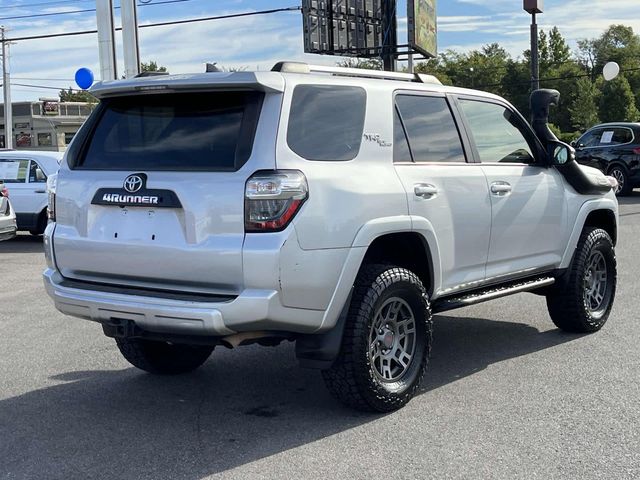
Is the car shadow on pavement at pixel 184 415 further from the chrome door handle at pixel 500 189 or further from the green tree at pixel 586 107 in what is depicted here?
the green tree at pixel 586 107

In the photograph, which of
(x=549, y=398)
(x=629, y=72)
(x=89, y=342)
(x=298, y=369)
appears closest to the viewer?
(x=549, y=398)

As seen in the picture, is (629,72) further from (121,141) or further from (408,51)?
→ (121,141)

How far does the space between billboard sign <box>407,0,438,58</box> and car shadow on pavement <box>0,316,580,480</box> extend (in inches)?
763

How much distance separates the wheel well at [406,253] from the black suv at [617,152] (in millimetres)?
16540

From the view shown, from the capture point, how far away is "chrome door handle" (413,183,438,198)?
5135 mm

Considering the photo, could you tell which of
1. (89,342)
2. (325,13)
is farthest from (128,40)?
(89,342)

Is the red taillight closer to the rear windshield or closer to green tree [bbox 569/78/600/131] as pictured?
the rear windshield

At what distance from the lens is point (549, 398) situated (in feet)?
16.9

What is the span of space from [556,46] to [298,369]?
105m

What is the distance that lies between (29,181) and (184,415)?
11.1 m

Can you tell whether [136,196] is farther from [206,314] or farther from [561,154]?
[561,154]

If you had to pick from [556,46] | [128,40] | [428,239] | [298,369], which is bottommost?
[298,369]

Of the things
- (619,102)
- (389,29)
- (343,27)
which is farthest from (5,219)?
(619,102)

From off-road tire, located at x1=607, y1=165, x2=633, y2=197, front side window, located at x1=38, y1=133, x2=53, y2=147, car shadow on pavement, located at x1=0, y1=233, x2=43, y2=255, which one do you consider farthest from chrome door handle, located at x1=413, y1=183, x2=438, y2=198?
front side window, located at x1=38, y1=133, x2=53, y2=147
